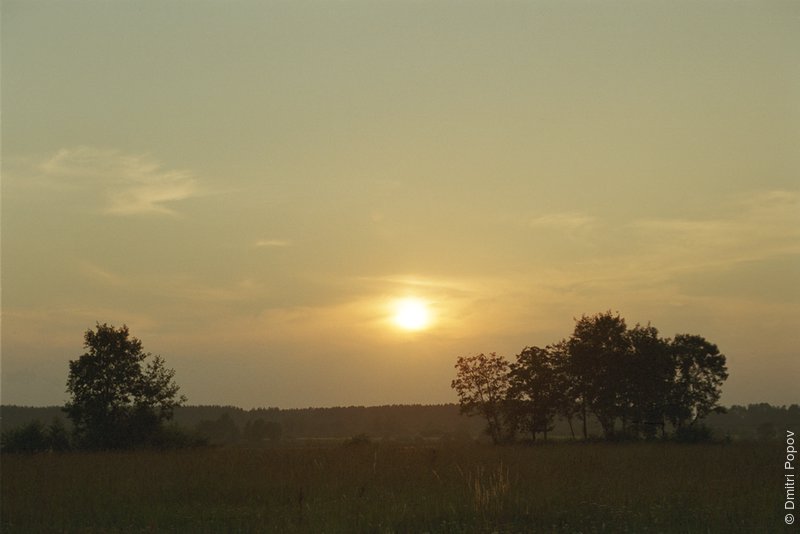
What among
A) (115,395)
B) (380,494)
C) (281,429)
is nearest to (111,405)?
(115,395)

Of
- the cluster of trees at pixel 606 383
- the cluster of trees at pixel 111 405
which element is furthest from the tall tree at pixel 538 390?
the cluster of trees at pixel 111 405

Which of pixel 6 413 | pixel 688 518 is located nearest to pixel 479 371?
pixel 688 518

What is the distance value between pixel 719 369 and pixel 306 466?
1966 inches

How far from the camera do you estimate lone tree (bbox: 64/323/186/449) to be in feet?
152

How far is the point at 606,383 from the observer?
6234 cm

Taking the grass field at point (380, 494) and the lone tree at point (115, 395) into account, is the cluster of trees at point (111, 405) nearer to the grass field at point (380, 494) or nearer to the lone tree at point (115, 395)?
the lone tree at point (115, 395)

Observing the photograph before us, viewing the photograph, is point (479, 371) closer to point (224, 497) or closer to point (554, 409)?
point (554, 409)

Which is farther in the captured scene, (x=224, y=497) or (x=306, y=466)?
(x=306, y=466)

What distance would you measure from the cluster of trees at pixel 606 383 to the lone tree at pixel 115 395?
2655 cm

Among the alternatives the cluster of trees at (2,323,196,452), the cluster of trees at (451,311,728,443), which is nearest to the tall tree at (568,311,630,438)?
the cluster of trees at (451,311,728,443)

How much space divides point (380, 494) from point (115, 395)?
33300mm

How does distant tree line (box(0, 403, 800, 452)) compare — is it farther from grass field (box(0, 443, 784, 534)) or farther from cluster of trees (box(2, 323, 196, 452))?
grass field (box(0, 443, 784, 534))

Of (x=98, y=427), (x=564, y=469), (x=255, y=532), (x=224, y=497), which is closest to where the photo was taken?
(x=255, y=532)

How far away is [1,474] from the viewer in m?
22.7
